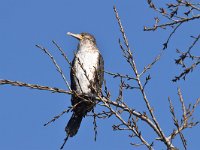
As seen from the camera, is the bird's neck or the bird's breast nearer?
the bird's breast

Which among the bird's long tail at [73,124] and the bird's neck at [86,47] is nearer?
the bird's long tail at [73,124]

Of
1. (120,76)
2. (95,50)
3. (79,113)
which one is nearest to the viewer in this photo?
(120,76)

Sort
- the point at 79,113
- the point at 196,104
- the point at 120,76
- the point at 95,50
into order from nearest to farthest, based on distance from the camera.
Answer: the point at 196,104
the point at 120,76
the point at 79,113
the point at 95,50

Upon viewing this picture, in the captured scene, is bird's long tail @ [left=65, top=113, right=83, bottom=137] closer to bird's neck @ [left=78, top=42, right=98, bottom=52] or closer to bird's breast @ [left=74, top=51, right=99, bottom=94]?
bird's breast @ [left=74, top=51, right=99, bottom=94]

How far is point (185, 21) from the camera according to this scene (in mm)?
4762

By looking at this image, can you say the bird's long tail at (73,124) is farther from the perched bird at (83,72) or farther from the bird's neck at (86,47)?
the bird's neck at (86,47)

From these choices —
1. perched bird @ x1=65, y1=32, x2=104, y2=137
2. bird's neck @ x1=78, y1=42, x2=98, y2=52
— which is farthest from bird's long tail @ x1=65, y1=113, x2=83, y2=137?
bird's neck @ x1=78, y1=42, x2=98, y2=52

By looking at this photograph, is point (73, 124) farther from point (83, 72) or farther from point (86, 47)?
point (86, 47)

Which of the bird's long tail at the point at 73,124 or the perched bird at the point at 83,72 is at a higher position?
the perched bird at the point at 83,72

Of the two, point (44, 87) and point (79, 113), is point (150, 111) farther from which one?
point (79, 113)

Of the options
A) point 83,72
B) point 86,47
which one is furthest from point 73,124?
point 86,47

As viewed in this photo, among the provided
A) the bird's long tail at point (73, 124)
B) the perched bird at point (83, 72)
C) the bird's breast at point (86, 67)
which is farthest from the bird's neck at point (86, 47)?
the bird's long tail at point (73, 124)

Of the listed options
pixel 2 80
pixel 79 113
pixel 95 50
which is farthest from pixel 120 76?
pixel 95 50

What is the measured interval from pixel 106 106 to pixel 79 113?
2946 mm
